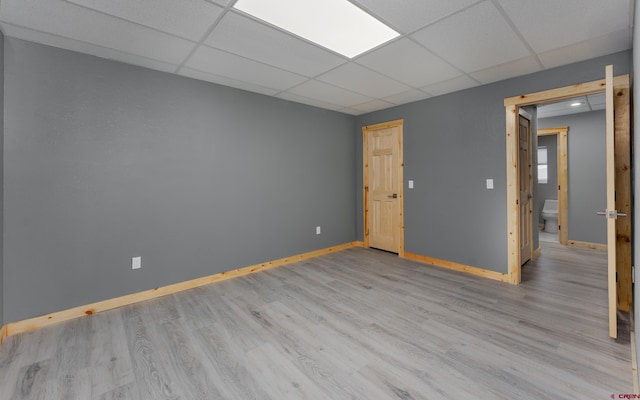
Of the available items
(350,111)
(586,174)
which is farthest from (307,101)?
(586,174)

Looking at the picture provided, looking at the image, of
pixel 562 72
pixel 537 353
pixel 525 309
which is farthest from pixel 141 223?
pixel 562 72

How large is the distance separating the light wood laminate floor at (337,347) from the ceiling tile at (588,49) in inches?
94.5

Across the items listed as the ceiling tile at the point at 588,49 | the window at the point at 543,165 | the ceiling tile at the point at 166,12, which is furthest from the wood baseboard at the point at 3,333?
the window at the point at 543,165

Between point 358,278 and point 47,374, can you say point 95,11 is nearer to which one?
point 47,374

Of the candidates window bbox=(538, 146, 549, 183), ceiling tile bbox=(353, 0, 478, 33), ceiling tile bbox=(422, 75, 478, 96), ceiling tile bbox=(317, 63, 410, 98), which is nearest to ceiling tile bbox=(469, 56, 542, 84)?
ceiling tile bbox=(422, 75, 478, 96)

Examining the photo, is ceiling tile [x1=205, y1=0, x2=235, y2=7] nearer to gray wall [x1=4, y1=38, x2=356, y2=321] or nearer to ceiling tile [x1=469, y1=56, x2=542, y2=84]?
gray wall [x1=4, y1=38, x2=356, y2=321]

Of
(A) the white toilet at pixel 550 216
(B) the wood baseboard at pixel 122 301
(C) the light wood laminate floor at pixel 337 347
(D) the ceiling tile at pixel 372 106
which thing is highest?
(D) the ceiling tile at pixel 372 106

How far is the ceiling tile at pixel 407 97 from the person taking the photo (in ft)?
12.7

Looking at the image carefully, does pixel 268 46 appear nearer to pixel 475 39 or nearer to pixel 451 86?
pixel 475 39

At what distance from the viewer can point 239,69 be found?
3.01m

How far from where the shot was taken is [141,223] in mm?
2953

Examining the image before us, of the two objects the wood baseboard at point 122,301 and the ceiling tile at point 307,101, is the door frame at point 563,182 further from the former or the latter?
the wood baseboard at point 122,301

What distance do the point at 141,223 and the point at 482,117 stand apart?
13.9 feet

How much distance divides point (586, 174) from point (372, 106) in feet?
13.4
